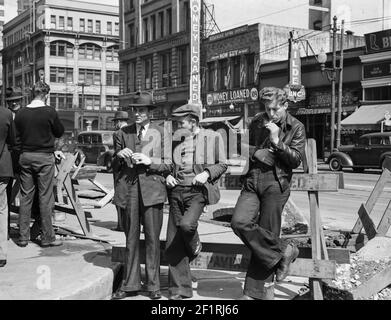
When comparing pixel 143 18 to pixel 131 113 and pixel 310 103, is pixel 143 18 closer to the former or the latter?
pixel 310 103

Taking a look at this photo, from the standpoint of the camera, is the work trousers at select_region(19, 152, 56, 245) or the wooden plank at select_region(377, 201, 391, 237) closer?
the wooden plank at select_region(377, 201, 391, 237)

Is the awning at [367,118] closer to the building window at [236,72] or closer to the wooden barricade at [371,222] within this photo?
the building window at [236,72]

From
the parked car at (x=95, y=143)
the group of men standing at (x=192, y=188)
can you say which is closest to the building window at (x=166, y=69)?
the parked car at (x=95, y=143)

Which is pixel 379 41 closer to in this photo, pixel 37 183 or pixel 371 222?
pixel 371 222

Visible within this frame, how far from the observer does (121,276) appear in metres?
5.74

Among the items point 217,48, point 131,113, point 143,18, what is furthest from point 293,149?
point 143,18

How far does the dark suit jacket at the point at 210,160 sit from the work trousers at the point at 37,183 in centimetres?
215

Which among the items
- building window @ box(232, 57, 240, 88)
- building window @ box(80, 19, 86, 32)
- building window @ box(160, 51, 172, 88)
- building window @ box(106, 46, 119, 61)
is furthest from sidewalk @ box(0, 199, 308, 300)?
building window @ box(80, 19, 86, 32)

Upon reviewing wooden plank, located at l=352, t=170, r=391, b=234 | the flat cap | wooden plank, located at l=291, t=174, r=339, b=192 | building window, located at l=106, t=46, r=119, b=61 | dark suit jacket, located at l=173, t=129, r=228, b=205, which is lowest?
wooden plank, located at l=352, t=170, r=391, b=234

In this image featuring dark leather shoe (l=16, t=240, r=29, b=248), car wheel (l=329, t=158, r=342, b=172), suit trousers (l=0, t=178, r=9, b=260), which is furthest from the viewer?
car wheel (l=329, t=158, r=342, b=172)

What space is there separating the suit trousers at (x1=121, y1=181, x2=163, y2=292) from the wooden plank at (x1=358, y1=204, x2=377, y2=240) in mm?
2549

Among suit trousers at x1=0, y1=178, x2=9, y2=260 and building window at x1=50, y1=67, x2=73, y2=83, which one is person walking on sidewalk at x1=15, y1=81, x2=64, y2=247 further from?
building window at x1=50, y1=67, x2=73, y2=83

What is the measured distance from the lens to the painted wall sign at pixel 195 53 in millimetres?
40875

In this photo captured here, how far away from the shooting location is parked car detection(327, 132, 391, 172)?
23359 mm
